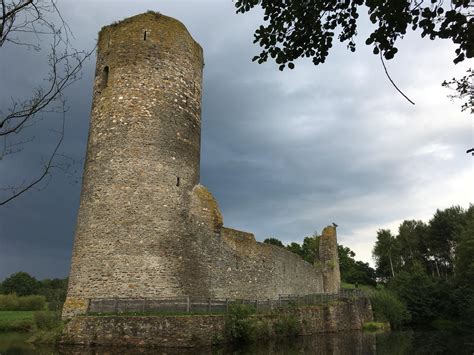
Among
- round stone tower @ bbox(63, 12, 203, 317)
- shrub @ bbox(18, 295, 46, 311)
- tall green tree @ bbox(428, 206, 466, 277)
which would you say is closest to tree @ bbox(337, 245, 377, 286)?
tall green tree @ bbox(428, 206, 466, 277)

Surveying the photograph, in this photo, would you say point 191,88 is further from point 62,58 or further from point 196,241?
point 62,58

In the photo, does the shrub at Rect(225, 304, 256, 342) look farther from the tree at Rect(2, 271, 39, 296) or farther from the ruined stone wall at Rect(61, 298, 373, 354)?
the tree at Rect(2, 271, 39, 296)

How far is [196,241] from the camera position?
56.6ft

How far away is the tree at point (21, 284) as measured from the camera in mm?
67812

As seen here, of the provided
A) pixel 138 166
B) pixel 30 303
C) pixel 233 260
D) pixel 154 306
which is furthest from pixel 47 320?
pixel 30 303

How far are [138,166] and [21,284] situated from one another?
6423 centimetres

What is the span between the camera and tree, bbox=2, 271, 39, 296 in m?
67.8

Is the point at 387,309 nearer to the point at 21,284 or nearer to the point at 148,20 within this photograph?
the point at 148,20

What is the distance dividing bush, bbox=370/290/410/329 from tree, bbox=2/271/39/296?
58.2 metres

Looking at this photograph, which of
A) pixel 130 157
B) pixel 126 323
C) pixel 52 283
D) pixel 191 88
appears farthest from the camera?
pixel 52 283

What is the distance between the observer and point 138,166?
1666 centimetres

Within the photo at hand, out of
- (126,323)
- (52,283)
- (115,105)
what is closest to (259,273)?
(126,323)

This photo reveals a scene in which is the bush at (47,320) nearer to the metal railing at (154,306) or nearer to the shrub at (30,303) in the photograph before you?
the metal railing at (154,306)

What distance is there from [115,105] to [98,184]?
341cm
